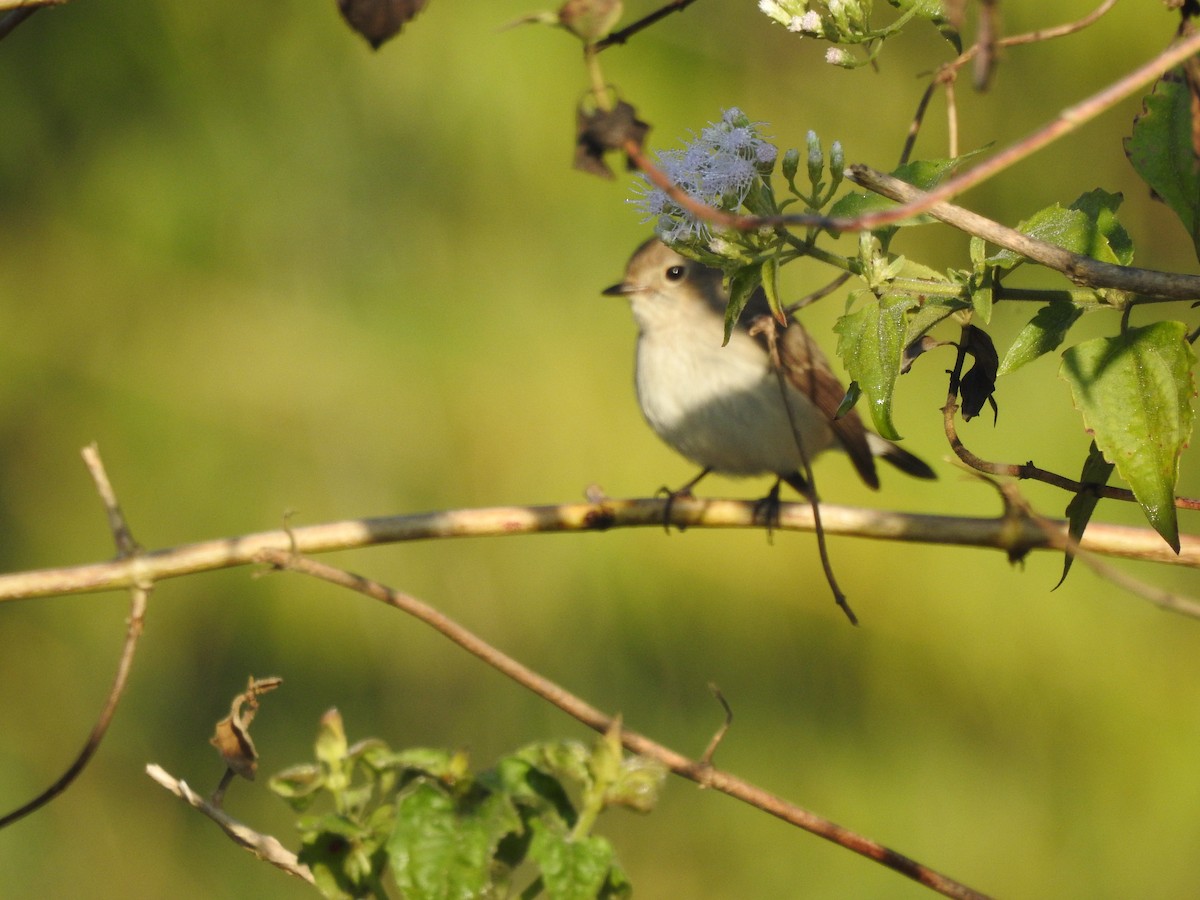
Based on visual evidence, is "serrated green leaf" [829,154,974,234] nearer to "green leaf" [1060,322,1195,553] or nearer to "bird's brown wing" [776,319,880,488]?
"green leaf" [1060,322,1195,553]

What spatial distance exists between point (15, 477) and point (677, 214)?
12.9ft

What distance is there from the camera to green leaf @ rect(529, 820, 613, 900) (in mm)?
1068

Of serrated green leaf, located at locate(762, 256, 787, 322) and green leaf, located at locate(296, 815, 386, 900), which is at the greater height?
serrated green leaf, located at locate(762, 256, 787, 322)

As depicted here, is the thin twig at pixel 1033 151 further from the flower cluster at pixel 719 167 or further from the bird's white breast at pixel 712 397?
the bird's white breast at pixel 712 397

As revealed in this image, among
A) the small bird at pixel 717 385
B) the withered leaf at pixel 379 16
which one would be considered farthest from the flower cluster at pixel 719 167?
the small bird at pixel 717 385

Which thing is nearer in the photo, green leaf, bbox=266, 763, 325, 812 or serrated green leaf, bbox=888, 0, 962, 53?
green leaf, bbox=266, 763, 325, 812

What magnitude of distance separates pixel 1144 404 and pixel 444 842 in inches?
31.9

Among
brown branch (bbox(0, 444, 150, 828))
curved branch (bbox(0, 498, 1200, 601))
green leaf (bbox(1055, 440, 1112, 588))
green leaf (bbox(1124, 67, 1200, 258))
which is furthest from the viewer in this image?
curved branch (bbox(0, 498, 1200, 601))

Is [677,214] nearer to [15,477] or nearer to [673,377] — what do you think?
[673,377]

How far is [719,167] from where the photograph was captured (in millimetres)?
1351

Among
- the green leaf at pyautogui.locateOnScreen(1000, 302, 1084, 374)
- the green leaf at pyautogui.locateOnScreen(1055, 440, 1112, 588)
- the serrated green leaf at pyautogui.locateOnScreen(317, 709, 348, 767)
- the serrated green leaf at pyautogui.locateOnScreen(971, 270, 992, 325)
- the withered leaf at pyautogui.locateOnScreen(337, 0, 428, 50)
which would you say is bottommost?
the serrated green leaf at pyautogui.locateOnScreen(317, 709, 348, 767)

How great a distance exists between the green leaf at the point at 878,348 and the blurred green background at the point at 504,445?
8.66ft

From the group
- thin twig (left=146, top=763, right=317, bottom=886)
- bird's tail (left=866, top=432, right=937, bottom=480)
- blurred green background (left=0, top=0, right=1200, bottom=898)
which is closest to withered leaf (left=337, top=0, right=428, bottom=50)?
thin twig (left=146, top=763, right=317, bottom=886)

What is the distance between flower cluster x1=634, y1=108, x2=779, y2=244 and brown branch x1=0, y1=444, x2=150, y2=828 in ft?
2.79
